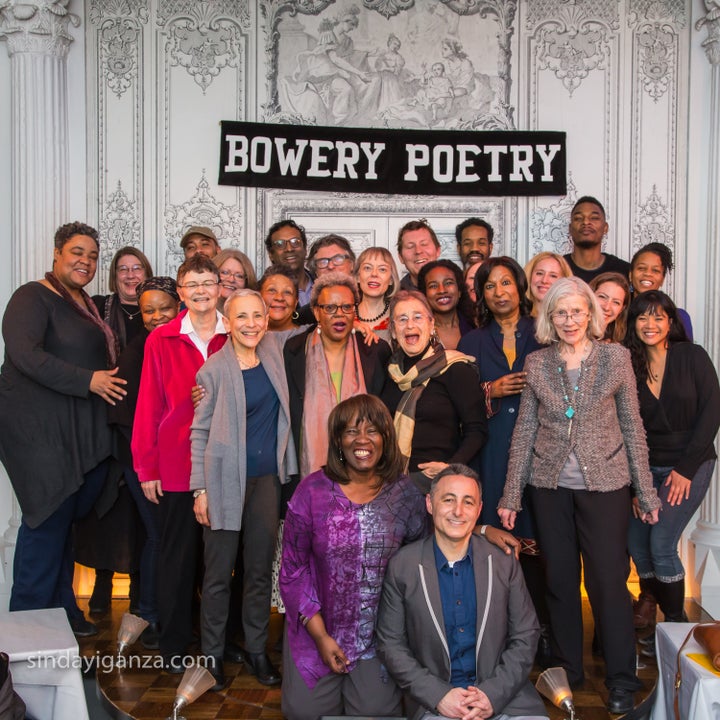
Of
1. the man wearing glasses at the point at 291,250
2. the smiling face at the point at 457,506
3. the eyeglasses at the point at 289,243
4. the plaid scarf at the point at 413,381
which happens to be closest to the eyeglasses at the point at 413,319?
the plaid scarf at the point at 413,381

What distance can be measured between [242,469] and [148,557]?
3.16ft

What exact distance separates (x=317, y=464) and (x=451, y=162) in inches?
105

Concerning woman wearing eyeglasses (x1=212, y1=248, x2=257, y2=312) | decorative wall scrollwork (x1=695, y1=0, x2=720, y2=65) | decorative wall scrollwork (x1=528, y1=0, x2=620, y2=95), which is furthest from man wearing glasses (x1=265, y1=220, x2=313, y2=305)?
decorative wall scrollwork (x1=695, y1=0, x2=720, y2=65)

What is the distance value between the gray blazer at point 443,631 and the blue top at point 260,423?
29.9 inches

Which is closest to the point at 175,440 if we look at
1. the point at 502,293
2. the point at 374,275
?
the point at 374,275

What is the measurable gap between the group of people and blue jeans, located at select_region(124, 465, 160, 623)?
0.01 m

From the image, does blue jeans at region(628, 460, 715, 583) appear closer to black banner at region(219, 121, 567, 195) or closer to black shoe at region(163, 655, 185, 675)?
black shoe at region(163, 655, 185, 675)

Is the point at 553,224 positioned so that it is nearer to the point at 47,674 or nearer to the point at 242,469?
the point at 242,469

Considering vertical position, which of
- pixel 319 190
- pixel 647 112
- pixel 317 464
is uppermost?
pixel 647 112

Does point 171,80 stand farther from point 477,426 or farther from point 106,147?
point 477,426

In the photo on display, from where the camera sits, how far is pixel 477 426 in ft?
11.7

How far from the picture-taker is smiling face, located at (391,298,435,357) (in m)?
3.60

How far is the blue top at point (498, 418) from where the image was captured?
3.77 metres

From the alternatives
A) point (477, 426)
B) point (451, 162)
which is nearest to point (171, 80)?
point (451, 162)
